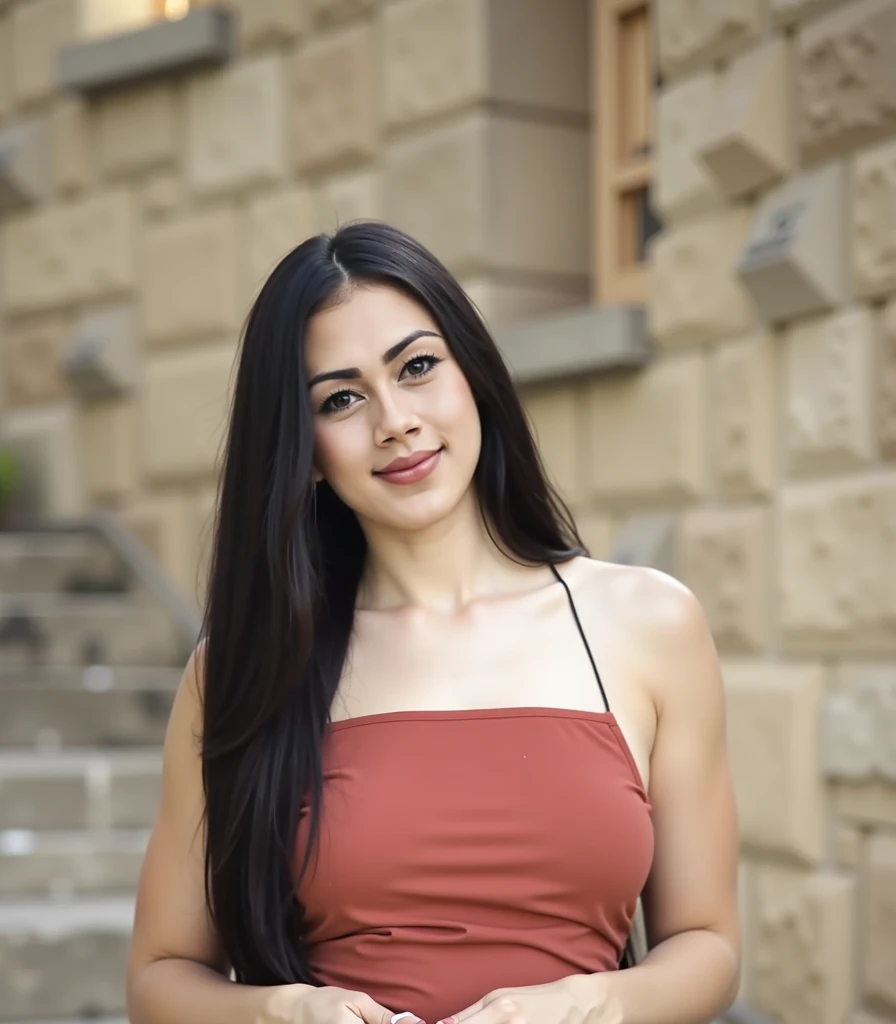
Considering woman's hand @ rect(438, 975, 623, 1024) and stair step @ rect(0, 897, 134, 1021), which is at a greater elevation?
woman's hand @ rect(438, 975, 623, 1024)

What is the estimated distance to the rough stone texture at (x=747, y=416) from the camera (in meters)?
3.70

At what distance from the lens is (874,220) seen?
11.0 ft

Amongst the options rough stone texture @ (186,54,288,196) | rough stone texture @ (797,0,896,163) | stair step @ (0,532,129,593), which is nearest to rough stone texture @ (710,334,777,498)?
rough stone texture @ (797,0,896,163)

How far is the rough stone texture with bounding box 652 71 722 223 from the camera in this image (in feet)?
12.9

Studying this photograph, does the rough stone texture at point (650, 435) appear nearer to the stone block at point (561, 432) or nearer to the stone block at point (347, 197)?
the stone block at point (561, 432)

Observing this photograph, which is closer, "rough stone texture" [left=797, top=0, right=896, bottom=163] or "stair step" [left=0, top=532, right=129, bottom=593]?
"rough stone texture" [left=797, top=0, right=896, bottom=163]

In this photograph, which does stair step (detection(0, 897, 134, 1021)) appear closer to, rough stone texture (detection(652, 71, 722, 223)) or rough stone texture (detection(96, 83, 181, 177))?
rough stone texture (detection(652, 71, 722, 223))

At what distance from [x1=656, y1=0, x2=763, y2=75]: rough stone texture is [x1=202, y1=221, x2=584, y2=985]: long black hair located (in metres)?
2.03

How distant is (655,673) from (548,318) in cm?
253

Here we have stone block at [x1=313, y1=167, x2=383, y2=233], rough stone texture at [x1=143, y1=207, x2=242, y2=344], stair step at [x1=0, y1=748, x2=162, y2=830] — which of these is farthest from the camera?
rough stone texture at [x1=143, y1=207, x2=242, y2=344]

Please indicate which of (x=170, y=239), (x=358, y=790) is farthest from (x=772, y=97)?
(x=170, y=239)

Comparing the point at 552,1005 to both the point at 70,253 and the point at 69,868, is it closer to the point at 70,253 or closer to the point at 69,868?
the point at 69,868

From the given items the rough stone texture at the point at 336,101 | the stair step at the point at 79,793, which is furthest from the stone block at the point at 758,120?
the stair step at the point at 79,793

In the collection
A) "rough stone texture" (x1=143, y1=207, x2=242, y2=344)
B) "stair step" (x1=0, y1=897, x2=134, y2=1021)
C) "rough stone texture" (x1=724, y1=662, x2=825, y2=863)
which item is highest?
"rough stone texture" (x1=143, y1=207, x2=242, y2=344)
